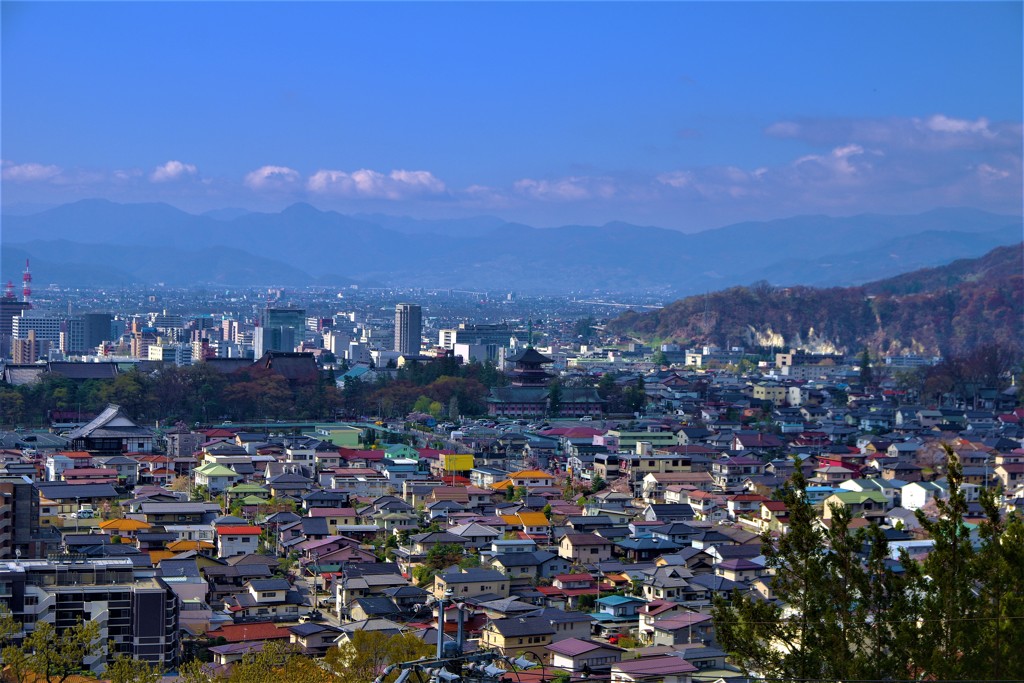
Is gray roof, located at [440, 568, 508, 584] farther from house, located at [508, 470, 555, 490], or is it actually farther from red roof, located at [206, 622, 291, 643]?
house, located at [508, 470, 555, 490]

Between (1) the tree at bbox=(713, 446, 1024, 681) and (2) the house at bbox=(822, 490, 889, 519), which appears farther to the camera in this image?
(2) the house at bbox=(822, 490, 889, 519)

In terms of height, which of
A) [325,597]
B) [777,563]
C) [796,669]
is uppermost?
[777,563]

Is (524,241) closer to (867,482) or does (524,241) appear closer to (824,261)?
(824,261)

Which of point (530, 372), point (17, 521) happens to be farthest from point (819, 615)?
point (530, 372)

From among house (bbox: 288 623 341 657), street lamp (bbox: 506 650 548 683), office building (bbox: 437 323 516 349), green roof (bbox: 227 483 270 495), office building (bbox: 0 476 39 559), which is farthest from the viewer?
office building (bbox: 437 323 516 349)

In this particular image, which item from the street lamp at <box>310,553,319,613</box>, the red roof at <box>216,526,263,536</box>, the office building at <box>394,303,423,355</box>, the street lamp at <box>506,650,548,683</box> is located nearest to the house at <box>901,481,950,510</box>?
the street lamp at <box>310,553,319,613</box>

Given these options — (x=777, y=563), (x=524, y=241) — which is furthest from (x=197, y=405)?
(x=524, y=241)
